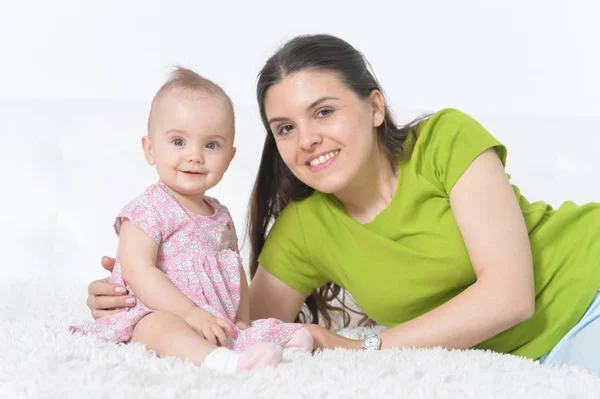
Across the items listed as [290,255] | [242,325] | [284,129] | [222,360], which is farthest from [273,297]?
[222,360]

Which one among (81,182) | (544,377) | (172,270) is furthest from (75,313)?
(544,377)

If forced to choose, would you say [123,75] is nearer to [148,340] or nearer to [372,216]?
[372,216]

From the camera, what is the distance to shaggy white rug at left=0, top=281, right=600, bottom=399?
128cm

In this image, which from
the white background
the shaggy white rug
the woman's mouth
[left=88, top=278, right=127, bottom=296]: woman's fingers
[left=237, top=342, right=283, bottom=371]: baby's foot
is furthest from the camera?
the white background

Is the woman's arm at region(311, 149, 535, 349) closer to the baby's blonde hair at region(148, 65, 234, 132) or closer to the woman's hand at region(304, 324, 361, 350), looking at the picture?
the woman's hand at region(304, 324, 361, 350)

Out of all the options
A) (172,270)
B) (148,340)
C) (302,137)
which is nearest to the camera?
(148,340)

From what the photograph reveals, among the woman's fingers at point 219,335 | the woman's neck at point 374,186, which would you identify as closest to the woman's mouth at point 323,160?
the woman's neck at point 374,186

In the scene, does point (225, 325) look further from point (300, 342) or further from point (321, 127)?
point (321, 127)

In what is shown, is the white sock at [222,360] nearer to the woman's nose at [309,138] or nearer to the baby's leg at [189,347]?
the baby's leg at [189,347]

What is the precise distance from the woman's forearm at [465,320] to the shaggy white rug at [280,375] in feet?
0.46

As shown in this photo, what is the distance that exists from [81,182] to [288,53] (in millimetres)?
1096

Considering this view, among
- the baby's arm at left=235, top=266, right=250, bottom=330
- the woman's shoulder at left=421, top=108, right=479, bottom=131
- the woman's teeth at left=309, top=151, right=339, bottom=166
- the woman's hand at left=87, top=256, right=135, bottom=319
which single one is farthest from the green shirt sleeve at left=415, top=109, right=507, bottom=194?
the woman's hand at left=87, top=256, right=135, bottom=319

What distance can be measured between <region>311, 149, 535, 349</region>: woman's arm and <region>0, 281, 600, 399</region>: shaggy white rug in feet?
0.48

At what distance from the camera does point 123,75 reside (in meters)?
3.31
